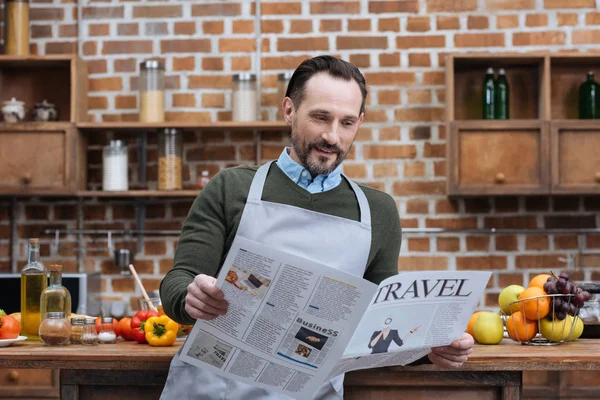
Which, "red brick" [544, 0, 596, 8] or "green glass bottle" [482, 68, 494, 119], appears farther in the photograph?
"red brick" [544, 0, 596, 8]

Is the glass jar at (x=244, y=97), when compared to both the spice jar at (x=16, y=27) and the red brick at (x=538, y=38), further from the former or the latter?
the red brick at (x=538, y=38)

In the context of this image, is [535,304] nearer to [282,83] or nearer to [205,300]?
[205,300]

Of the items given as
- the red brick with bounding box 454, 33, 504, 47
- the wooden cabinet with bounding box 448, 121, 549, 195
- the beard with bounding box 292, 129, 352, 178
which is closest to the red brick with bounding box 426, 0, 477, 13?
the red brick with bounding box 454, 33, 504, 47

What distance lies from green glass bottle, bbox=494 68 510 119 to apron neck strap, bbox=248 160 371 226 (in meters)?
1.78

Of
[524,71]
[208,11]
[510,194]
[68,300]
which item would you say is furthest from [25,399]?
[524,71]

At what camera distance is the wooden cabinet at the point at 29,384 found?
3.41m

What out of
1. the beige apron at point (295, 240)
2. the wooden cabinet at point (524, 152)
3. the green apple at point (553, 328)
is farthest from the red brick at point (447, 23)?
A: the beige apron at point (295, 240)

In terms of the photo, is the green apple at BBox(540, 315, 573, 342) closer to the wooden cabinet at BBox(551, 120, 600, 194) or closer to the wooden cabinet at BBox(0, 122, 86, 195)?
the wooden cabinet at BBox(551, 120, 600, 194)

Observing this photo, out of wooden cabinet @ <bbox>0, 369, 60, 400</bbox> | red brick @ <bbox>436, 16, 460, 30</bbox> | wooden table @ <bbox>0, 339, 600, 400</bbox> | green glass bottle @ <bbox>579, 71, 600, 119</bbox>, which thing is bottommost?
wooden cabinet @ <bbox>0, 369, 60, 400</bbox>

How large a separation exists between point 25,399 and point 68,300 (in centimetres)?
145

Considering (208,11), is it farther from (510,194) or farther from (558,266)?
(558,266)

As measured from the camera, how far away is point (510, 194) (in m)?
3.52

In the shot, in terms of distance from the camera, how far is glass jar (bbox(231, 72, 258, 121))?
11.9 ft

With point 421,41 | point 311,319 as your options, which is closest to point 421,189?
point 421,41
